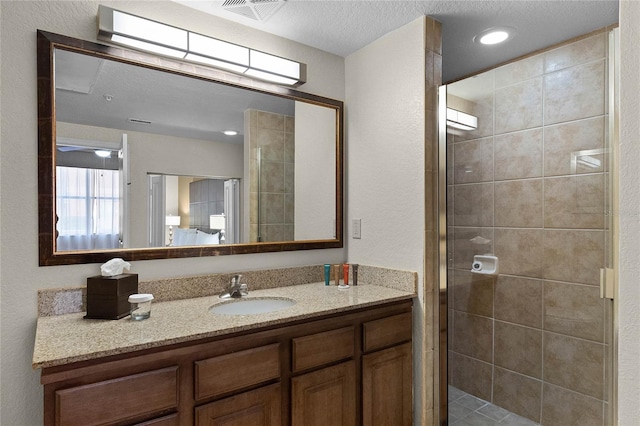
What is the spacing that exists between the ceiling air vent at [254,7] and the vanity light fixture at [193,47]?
0.53ft

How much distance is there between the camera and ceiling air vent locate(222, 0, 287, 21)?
5.92 ft

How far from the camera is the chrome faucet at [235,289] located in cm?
189

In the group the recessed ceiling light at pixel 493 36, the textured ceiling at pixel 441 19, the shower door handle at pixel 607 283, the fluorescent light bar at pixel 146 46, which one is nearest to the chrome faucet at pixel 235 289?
the fluorescent light bar at pixel 146 46

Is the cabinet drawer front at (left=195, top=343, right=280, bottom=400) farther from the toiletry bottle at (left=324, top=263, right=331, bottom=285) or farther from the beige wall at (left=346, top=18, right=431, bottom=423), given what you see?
the beige wall at (left=346, top=18, right=431, bottom=423)

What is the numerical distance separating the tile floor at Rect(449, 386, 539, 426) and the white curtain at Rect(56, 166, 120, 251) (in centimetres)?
193

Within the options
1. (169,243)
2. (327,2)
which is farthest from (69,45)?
(327,2)

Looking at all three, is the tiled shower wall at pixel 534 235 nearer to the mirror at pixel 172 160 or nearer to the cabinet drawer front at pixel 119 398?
the mirror at pixel 172 160

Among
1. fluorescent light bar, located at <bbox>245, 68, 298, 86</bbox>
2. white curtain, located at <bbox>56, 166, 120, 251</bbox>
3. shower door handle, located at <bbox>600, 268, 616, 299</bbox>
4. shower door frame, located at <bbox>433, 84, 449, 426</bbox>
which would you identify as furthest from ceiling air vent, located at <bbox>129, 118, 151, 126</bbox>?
shower door handle, located at <bbox>600, 268, 616, 299</bbox>

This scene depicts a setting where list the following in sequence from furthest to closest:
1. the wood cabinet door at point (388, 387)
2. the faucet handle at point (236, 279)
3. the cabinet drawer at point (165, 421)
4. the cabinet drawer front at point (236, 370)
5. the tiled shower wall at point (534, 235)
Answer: the faucet handle at point (236, 279), the wood cabinet door at point (388, 387), the tiled shower wall at point (534, 235), the cabinet drawer front at point (236, 370), the cabinet drawer at point (165, 421)

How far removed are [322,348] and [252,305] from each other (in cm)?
46

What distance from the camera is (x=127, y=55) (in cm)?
171

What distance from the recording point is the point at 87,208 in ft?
5.32

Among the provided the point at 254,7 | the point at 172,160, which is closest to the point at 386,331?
the point at 172,160

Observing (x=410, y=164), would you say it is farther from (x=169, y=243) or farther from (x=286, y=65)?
(x=169, y=243)
